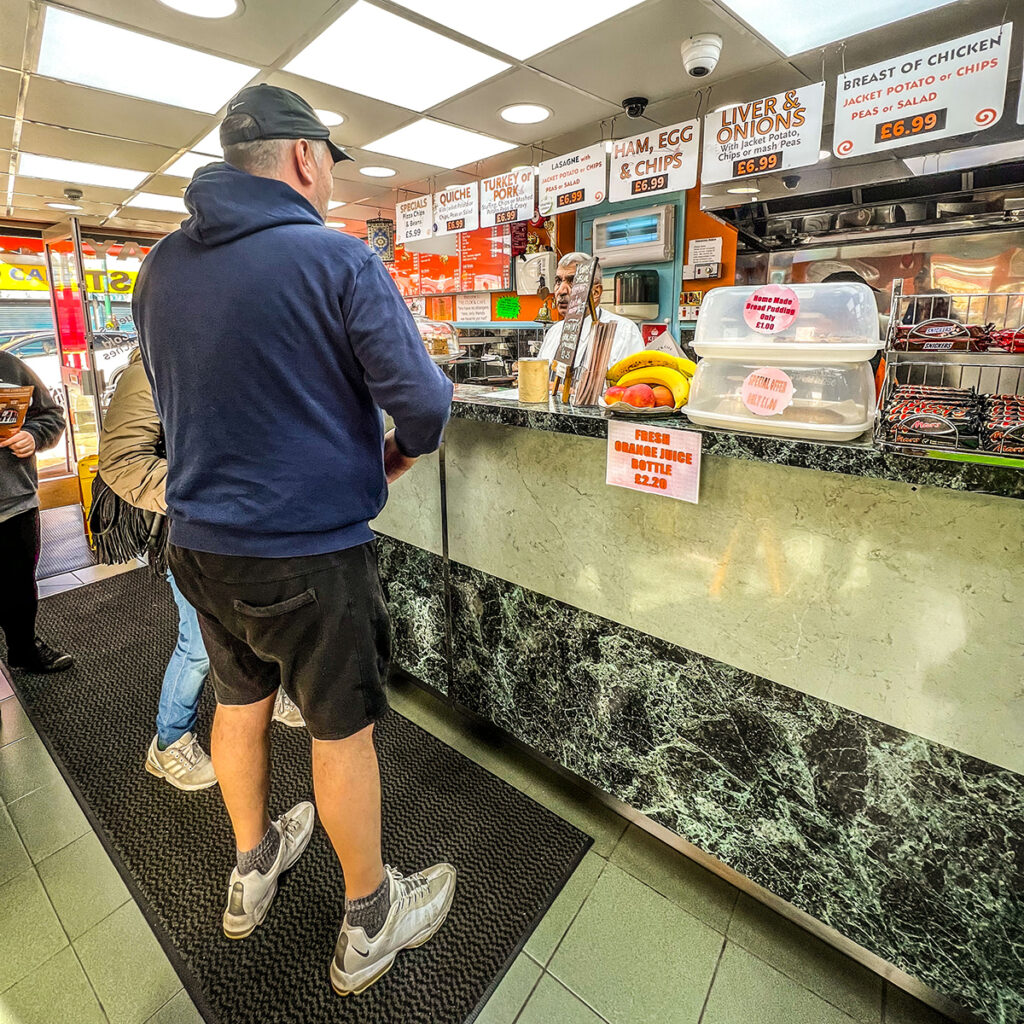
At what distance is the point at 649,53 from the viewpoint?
3232 millimetres

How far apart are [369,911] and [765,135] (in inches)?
128

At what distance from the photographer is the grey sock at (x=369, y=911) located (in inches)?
55.7

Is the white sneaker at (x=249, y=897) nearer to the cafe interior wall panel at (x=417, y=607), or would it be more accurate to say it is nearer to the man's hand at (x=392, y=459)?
the cafe interior wall panel at (x=417, y=607)

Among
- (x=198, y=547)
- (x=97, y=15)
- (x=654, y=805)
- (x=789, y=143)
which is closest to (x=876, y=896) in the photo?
(x=654, y=805)

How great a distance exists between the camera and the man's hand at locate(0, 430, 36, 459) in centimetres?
227

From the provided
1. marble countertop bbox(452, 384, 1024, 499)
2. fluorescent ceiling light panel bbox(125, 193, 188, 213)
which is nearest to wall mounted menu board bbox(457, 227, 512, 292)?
fluorescent ceiling light panel bbox(125, 193, 188, 213)

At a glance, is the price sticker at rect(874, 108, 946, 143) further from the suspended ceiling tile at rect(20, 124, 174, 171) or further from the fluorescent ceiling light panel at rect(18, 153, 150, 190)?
the fluorescent ceiling light panel at rect(18, 153, 150, 190)

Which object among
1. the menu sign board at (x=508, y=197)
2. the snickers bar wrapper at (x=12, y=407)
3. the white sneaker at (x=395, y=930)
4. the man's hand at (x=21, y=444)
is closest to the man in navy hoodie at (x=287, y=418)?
the white sneaker at (x=395, y=930)

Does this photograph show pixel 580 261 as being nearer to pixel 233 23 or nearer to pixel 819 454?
pixel 819 454

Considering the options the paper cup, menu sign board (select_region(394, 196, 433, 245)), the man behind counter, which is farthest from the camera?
menu sign board (select_region(394, 196, 433, 245))

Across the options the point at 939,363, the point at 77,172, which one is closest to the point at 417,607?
the point at 939,363

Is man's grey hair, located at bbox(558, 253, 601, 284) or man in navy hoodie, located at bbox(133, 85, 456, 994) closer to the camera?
man in navy hoodie, located at bbox(133, 85, 456, 994)

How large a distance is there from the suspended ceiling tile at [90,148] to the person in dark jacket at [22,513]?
10.3ft

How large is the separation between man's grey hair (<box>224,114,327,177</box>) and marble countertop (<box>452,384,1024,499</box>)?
79 centimetres
